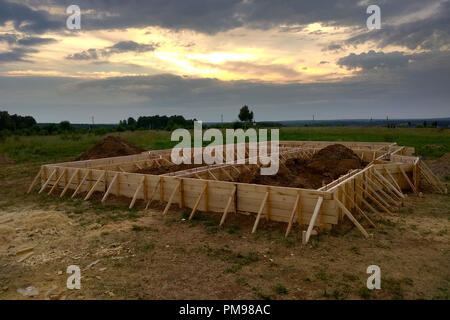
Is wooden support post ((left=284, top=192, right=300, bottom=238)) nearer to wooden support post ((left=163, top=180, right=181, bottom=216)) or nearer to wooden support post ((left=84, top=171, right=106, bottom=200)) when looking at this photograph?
wooden support post ((left=163, top=180, right=181, bottom=216))

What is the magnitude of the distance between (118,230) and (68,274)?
2.16 m

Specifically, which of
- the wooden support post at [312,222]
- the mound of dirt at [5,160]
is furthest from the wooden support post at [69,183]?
the mound of dirt at [5,160]

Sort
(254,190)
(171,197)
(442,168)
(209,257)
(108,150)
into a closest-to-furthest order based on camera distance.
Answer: (209,257) < (254,190) < (171,197) < (442,168) < (108,150)

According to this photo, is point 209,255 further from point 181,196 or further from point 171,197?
point 181,196

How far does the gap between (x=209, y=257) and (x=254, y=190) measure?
2.51m

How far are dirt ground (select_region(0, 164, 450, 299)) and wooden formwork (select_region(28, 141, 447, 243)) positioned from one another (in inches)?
13.1

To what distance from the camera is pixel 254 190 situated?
815 cm

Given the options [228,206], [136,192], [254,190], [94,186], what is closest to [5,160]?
[94,186]

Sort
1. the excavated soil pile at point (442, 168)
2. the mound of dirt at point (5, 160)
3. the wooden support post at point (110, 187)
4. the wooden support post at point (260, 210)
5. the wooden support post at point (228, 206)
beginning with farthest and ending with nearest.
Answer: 1. the mound of dirt at point (5, 160)
2. the excavated soil pile at point (442, 168)
3. the wooden support post at point (110, 187)
4. the wooden support post at point (228, 206)
5. the wooden support post at point (260, 210)

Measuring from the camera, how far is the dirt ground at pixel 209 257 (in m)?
4.92

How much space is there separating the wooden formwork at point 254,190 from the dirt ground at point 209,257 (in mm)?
332

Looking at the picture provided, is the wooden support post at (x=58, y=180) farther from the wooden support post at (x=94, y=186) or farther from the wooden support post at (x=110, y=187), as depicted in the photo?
the wooden support post at (x=110, y=187)
